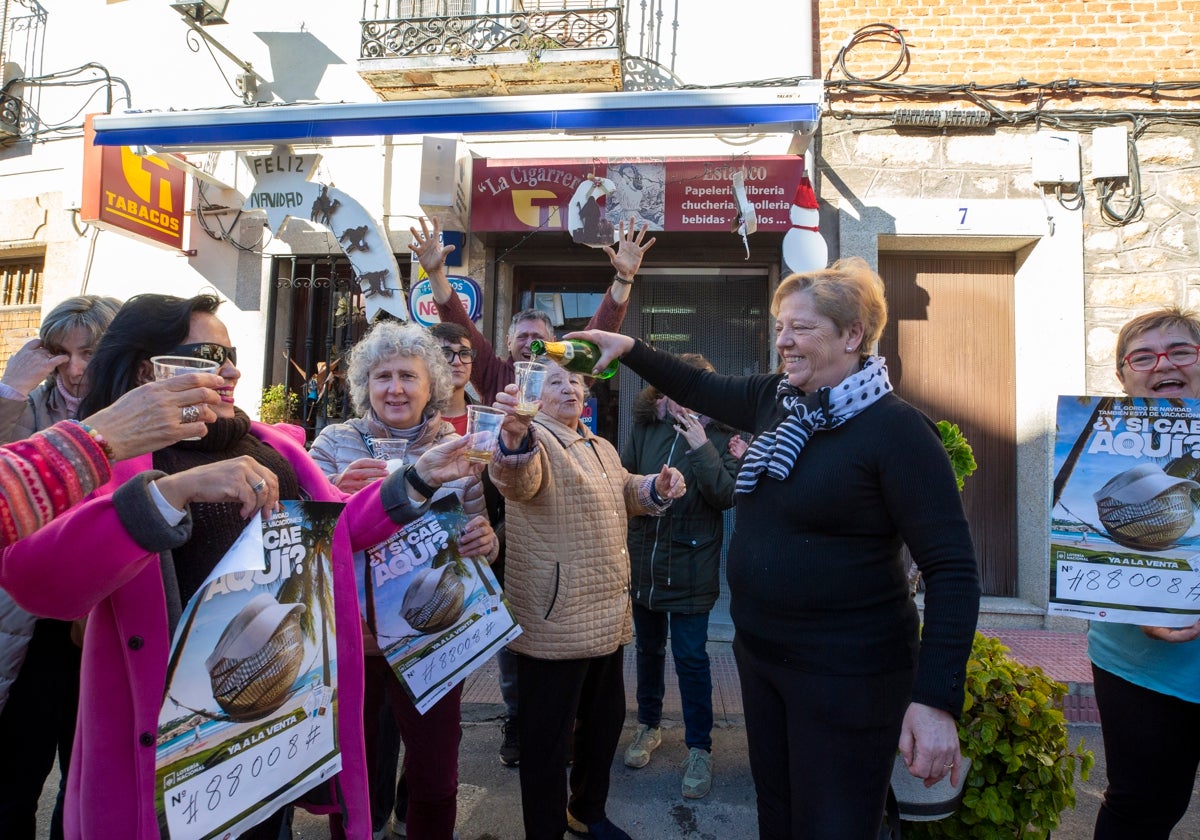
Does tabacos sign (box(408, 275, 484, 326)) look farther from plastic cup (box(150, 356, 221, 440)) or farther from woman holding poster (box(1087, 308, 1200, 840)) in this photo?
woman holding poster (box(1087, 308, 1200, 840))

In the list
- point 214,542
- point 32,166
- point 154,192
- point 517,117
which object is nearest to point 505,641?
point 214,542

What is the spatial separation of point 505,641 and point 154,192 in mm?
5913

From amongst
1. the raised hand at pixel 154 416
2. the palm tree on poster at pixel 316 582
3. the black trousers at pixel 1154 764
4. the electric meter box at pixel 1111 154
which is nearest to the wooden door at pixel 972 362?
the electric meter box at pixel 1111 154

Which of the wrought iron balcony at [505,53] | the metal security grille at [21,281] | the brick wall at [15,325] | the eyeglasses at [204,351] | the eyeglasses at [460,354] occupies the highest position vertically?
the wrought iron balcony at [505,53]

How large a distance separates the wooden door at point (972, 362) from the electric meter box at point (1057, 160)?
0.71 m

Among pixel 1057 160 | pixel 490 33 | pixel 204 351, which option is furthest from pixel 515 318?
pixel 1057 160

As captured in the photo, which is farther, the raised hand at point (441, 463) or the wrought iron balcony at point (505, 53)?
the wrought iron balcony at point (505, 53)

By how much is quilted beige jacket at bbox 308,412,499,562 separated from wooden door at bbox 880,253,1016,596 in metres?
4.42

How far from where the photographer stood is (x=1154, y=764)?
2.12 metres

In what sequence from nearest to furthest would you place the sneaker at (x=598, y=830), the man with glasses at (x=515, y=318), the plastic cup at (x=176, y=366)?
the plastic cup at (x=176, y=366)
the sneaker at (x=598, y=830)
the man with glasses at (x=515, y=318)

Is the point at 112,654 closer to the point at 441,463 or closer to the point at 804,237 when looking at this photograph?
the point at 441,463

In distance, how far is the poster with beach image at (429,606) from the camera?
226 centimetres

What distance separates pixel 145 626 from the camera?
1.54 metres

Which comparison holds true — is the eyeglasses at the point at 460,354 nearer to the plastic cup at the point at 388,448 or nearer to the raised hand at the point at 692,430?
the plastic cup at the point at 388,448
